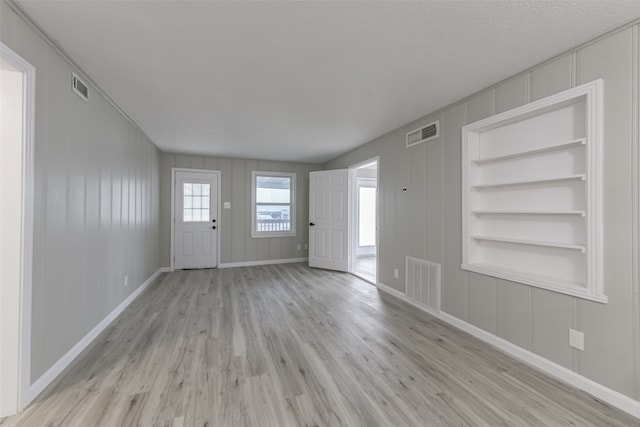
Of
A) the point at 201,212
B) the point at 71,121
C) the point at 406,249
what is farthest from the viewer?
the point at 201,212

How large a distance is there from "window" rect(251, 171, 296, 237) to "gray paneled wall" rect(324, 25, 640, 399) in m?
3.52

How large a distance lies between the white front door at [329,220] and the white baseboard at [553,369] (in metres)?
2.55

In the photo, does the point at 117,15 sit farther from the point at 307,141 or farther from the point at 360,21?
the point at 307,141

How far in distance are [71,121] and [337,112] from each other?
255 cm

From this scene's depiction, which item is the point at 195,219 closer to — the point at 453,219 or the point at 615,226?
the point at 453,219


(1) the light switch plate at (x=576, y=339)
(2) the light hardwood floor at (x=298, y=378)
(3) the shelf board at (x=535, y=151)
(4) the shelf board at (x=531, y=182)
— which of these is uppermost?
(3) the shelf board at (x=535, y=151)

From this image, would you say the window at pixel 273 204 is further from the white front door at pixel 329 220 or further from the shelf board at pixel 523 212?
the shelf board at pixel 523 212

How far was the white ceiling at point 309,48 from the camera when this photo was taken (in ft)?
5.17

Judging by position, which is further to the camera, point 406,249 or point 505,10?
point 406,249

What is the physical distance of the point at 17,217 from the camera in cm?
159

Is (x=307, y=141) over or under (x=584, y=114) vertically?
over

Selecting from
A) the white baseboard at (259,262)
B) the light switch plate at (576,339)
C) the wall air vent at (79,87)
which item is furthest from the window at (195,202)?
the light switch plate at (576,339)

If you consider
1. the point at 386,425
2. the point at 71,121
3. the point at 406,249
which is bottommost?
the point at 386,425

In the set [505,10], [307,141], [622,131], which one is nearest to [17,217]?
[505,10]
